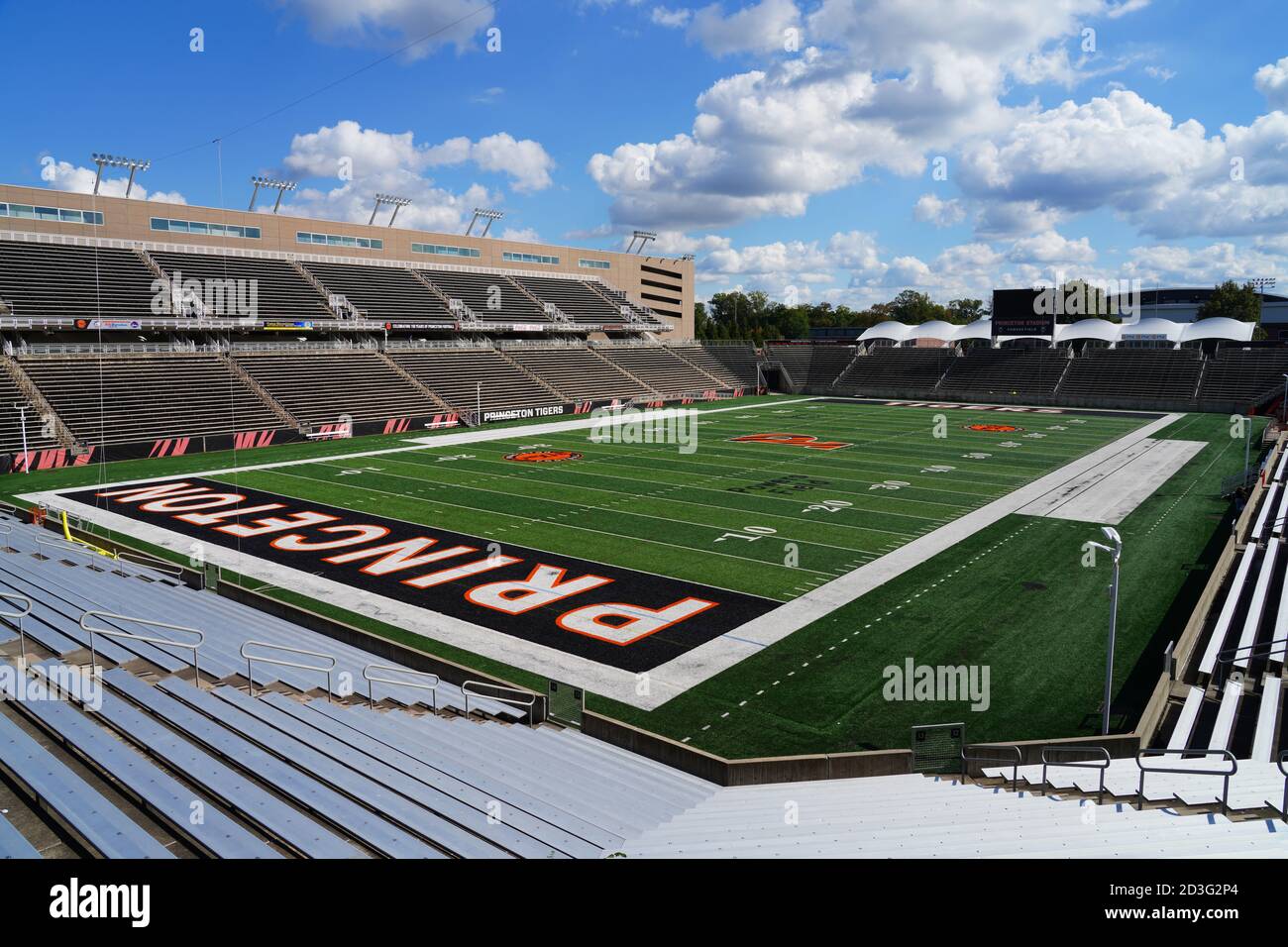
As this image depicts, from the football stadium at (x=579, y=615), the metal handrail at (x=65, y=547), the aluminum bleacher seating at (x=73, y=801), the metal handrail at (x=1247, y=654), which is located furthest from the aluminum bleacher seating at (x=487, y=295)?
the aluminum bleacher seating at (x=73, y=801)

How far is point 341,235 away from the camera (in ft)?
207

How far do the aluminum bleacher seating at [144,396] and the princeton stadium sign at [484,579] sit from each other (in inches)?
484

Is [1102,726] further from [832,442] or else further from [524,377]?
[524,377]

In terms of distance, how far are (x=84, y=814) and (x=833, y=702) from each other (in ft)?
A: 29.3

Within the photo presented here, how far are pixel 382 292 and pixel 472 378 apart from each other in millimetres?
12790

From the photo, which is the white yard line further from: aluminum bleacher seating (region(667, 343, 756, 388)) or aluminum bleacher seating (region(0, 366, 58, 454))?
aluminum bleacher seating (region(667, 343, 756, 388))

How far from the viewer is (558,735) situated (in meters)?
10.0

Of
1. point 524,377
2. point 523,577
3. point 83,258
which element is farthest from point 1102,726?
point 83,258

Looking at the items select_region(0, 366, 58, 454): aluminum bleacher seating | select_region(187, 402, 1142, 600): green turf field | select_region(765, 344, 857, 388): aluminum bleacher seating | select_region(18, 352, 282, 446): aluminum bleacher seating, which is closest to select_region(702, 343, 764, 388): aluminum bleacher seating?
select_region(765, 344, 857, 388): aluminum bleacher seating

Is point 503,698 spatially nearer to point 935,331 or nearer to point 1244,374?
point 1244,374

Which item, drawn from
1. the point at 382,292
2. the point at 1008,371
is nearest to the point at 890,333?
the point at 1008,371

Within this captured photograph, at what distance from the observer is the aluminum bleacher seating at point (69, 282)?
42.3 meters

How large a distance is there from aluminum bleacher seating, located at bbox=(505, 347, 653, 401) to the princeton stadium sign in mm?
32508

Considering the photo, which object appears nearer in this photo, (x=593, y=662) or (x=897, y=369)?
(x=593, y=662)
